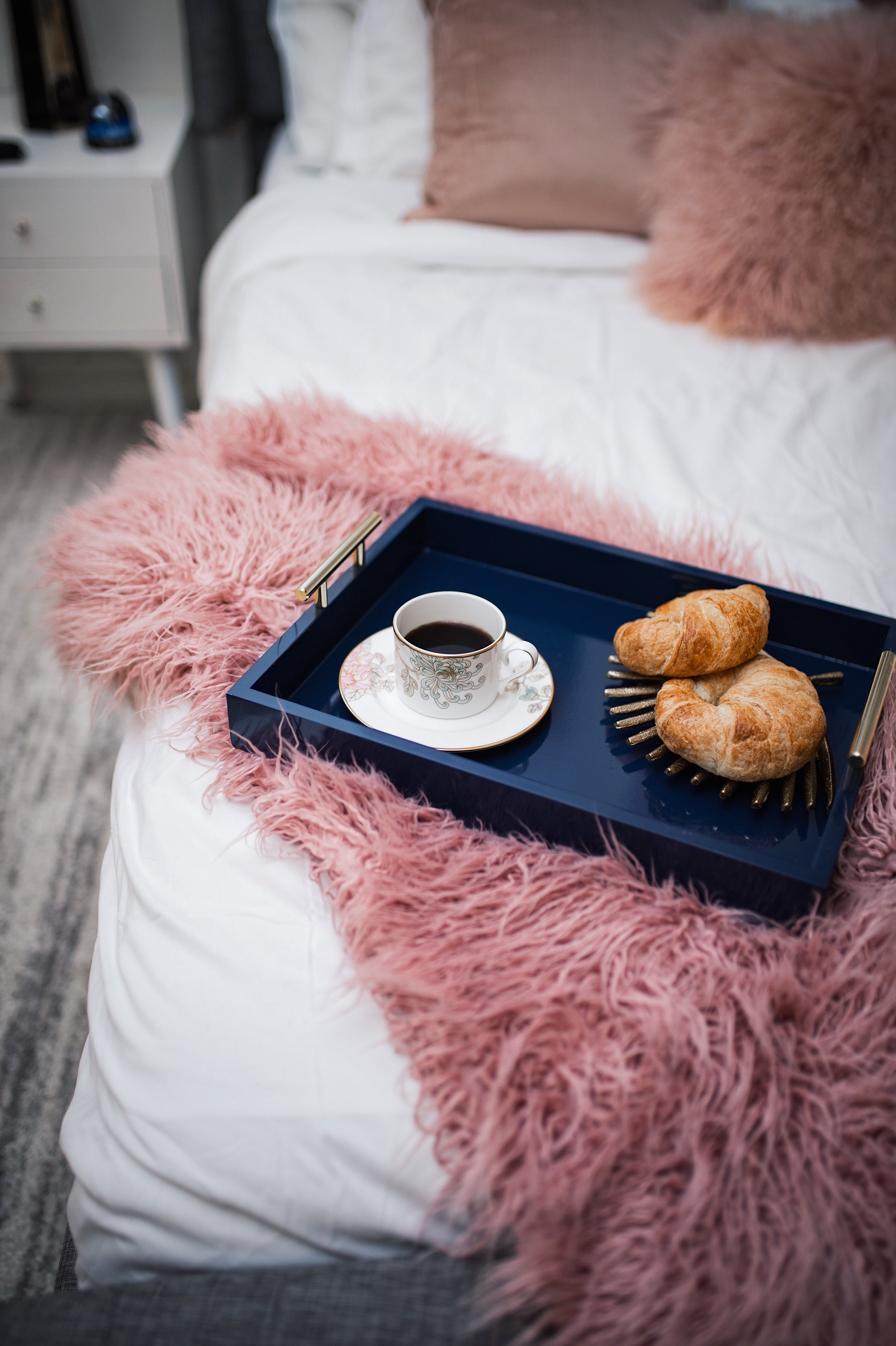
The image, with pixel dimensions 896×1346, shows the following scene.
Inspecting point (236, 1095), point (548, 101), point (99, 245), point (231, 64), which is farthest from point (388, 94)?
point (236, 1095)

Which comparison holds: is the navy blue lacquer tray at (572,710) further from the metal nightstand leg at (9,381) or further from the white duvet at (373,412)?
the metal nightstand leg at (9,381)

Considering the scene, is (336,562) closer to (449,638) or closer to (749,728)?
(449,638)

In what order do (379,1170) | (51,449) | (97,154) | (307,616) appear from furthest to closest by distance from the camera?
(51,449)
(97,154)
(307,616)
(379,1170)

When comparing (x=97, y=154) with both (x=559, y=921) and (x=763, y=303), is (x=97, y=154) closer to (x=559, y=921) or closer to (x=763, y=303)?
(x=763, y=303)

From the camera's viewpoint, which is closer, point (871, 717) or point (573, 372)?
point (871, 717)

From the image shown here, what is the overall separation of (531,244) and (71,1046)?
1431 mm

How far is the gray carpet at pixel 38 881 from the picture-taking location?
3.10ft

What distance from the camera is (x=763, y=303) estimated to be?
1.32 m

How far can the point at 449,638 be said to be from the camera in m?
0.71

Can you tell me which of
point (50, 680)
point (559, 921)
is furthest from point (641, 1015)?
point (50, 680)

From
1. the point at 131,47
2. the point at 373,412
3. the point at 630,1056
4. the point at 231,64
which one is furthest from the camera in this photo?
the point at 131,47

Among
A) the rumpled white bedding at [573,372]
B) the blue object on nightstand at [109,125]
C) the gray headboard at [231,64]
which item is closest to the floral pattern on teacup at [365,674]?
the rumpled white bedding at [573,372]

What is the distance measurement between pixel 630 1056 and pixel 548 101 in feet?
5.06

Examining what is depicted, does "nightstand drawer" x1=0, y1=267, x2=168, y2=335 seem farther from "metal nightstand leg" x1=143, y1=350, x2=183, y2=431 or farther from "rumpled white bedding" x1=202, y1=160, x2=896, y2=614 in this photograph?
"rumpled white bedding" x1=202, y1=160, x2=896, y2=614
